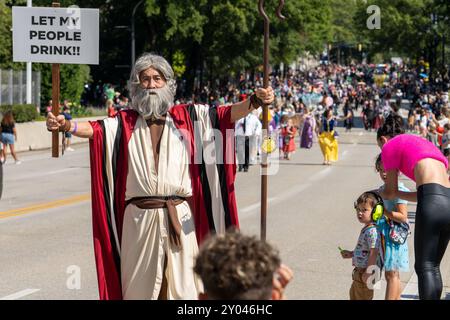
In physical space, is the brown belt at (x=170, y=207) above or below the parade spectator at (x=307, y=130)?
above

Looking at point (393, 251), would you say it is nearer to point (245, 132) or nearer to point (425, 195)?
point (425, 195)

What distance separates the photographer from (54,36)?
6.17 m

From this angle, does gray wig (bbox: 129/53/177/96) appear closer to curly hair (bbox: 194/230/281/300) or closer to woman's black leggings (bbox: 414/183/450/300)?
woman's black leggings (bbox: 414/183/450/300)

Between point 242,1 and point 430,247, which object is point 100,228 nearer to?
point 430,247

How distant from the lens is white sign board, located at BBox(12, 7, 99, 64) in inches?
241

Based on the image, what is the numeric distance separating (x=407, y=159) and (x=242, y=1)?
48.1 m

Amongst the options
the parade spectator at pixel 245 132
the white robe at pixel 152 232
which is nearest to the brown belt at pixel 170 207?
the white robe at pixel 152 232

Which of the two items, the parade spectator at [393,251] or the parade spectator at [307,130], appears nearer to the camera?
the parade spectator at [393,251]

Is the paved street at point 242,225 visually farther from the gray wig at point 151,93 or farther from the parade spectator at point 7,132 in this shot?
the gray wig at point 151,93

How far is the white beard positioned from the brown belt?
1.51ft

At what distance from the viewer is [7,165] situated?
82.8ft

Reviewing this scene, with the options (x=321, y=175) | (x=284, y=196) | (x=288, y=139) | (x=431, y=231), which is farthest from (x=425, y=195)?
(x=288, y=139)

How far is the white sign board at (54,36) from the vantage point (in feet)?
20.1

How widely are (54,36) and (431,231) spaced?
2.61 metres
